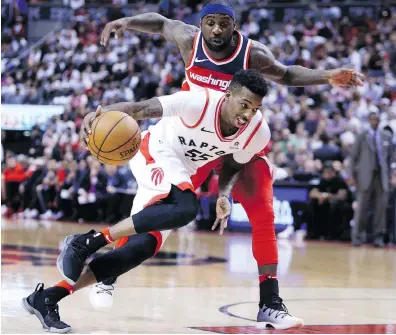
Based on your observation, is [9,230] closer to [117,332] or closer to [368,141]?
[368,141]

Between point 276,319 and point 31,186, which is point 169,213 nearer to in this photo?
point 276,319

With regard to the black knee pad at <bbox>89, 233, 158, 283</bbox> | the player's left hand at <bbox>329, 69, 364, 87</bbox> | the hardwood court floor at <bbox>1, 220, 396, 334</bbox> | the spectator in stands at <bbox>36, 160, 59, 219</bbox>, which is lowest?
the spectator in stands at <bbox>36, 160, 59, 219</bbox>

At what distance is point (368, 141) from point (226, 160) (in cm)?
743

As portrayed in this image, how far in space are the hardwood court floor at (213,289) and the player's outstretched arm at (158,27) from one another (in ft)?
6.39

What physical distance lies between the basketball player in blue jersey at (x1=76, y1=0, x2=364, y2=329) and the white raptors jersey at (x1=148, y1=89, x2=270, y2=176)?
0.69 feet

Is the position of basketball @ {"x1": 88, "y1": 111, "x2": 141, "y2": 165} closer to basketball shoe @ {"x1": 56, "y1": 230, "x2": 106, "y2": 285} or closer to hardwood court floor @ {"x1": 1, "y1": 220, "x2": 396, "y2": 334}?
basketball shoe @ {"x1": 56, "y1": 230, "x2": 106, "y2": 285}

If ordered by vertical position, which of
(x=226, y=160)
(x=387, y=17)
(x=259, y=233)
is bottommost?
(x=259, y=233)

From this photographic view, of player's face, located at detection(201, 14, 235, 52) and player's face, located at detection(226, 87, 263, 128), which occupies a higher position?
player's face, located at detection(201, 14, 235, 52)

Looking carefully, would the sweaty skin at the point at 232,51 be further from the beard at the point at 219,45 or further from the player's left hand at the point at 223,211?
the player's left hand at the point at 223,211

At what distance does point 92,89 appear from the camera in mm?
21797

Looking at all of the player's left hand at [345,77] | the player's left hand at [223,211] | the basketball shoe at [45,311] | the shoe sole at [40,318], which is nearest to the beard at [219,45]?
the player's left hand at [345,77]

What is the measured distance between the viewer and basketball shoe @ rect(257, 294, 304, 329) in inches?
221

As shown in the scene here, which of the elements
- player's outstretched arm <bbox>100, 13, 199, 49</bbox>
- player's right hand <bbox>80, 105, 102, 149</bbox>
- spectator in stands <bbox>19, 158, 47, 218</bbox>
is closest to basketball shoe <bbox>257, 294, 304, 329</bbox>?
player's right hand <bbox>80, 105, 102, 149</bbox>

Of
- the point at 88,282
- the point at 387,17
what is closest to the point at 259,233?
the point at 88,282
